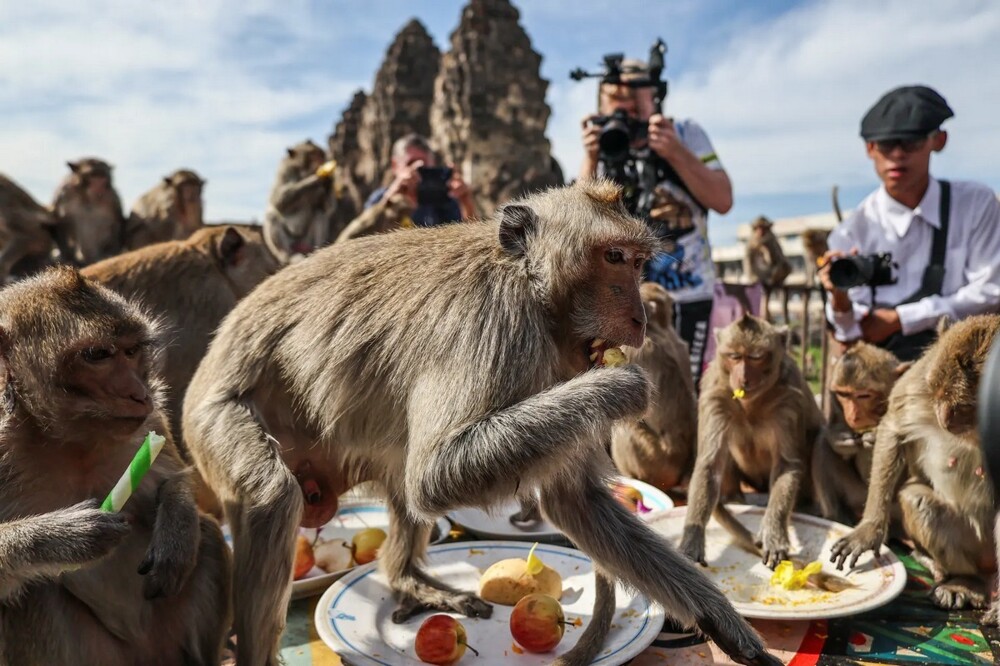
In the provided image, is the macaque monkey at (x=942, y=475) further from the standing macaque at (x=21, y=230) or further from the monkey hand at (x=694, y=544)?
the standing macaque at (x=21, y=230)

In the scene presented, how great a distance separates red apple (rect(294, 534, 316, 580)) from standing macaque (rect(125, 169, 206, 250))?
20.0 feet

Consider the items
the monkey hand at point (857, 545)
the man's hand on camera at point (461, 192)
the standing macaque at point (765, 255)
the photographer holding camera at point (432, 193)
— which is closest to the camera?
the monkey hand at point (857, 545)

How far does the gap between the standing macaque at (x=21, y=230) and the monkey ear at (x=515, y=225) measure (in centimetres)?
700

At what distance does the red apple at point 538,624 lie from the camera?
7.02 ft

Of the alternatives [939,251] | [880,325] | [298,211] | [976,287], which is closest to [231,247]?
[880,325]

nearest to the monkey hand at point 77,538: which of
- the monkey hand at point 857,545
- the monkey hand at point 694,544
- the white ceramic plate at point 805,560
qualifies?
the white ceramic plate at point 805,560

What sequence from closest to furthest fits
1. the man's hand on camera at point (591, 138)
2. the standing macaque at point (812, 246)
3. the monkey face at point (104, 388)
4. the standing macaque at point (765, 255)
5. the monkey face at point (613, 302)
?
the monkey face at point (104, 388)
the monkey face at point (613, 302)
the man's hand on camera at point (591, 138)
the standing macaque at point (812, 246)
the standing macaque at point (765, 255)

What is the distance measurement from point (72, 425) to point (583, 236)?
1398 mm

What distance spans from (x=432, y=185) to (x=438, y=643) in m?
4.26

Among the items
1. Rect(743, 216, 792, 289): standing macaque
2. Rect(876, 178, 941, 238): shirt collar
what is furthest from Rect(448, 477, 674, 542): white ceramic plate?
Rect(743, 216, 792, 289): standing macaque

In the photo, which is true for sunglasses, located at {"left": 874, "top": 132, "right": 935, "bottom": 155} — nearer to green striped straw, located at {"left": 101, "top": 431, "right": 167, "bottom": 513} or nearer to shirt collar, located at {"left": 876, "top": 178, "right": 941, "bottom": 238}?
shirt collar, located at {"left": 876, "top": 178, "right": 941, "bottom": 238}

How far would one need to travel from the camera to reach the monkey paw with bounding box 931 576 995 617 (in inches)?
101

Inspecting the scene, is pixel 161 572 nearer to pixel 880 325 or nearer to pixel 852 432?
pixel 852 432

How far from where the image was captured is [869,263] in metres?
3.51
